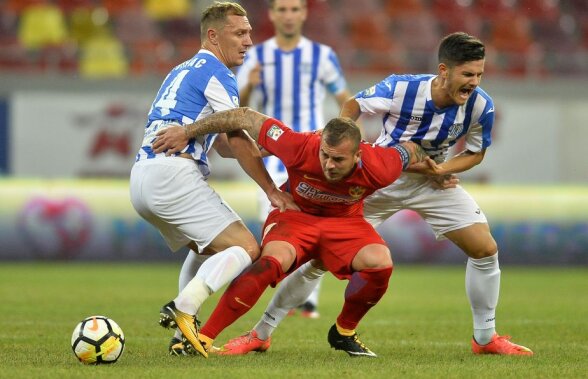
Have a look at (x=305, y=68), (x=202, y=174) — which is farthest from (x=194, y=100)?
(x=305, y=68)

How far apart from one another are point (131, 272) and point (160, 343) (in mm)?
6439

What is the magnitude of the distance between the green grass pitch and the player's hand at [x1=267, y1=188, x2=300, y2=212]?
840 millimetres

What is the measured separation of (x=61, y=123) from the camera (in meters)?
14.8

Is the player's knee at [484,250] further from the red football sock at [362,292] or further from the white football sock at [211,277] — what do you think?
the white football sock at [211,277]

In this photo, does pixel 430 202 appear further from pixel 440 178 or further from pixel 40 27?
pixel 40 27

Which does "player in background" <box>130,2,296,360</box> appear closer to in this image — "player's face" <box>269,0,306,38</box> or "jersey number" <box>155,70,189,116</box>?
"jersey number" <box>155,70,189,116</box>

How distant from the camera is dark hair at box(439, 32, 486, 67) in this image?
19.6ft

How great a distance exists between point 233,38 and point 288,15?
264 centimetres

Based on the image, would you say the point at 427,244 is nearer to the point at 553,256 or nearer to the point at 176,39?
the point at 553,256

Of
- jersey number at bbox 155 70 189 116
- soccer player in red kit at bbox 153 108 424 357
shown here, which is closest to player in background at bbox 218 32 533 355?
soccer player in red kit at bbox 153 108 424 357

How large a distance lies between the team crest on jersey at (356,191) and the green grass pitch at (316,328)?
911mm

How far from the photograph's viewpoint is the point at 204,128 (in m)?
5.84

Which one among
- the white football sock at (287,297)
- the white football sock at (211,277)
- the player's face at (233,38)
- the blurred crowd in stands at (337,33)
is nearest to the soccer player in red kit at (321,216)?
the white football sock at (211,277)

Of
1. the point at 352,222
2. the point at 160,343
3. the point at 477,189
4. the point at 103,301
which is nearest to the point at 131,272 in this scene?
the point at 103,301
